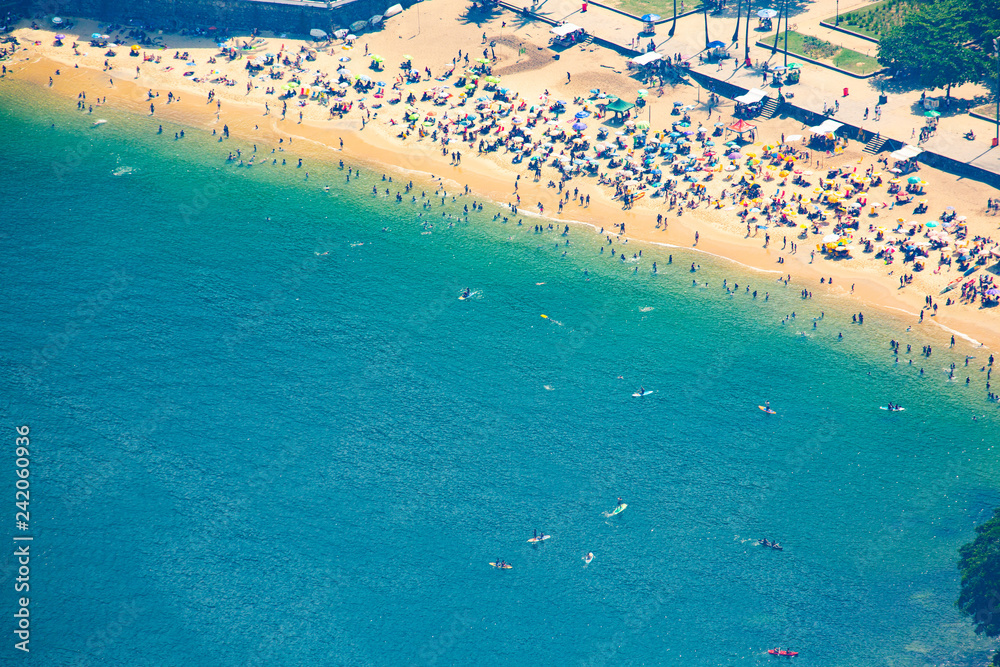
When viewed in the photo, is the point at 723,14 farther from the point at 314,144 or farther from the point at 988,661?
the point at 988,661

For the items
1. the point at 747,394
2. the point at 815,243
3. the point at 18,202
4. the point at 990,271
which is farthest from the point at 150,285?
the point at 990,271

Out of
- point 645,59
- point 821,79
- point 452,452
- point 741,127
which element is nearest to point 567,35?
point 645,59

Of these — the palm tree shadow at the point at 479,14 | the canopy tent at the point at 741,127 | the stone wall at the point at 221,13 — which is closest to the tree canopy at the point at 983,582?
the canopy tent at the point at 741,127

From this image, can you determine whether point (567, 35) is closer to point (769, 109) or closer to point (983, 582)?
point (769, 109)

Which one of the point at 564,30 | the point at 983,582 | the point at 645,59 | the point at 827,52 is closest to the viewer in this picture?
the point at 983,582

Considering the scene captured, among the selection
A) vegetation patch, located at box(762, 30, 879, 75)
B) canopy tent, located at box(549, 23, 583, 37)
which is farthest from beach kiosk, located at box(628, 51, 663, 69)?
vegetation patch, located at box(762, 30, 879, 75)

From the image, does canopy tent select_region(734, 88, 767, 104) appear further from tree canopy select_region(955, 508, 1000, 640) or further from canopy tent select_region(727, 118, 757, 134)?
tree canopy select_region(955, 508, 1000, 640)
